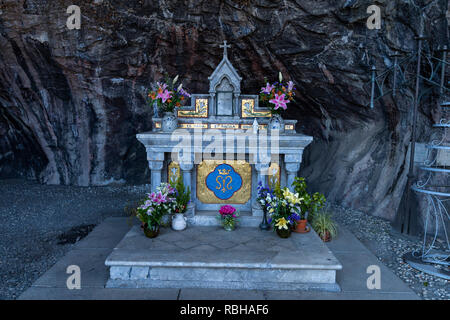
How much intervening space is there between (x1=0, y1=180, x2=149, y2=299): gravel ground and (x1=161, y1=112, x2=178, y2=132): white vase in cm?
358

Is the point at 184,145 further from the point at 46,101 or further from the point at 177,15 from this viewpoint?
the point at 46,101

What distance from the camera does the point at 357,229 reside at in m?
8.86

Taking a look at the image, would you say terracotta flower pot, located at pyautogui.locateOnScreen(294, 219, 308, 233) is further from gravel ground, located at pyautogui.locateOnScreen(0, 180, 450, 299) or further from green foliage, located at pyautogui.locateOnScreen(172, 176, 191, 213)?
green foliage, located at pyautogui.locateOnScreen(172, 176, 191, 213)

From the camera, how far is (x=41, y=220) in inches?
372

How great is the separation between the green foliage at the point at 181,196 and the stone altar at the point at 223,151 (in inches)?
8.7

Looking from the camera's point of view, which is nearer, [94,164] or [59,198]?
[59,198]

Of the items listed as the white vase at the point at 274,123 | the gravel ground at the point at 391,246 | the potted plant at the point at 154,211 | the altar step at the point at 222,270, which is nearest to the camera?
the altar step at the point at 222,270

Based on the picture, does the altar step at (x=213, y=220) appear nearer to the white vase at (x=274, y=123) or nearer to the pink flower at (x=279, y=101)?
the white vase at (x=274, y=123)

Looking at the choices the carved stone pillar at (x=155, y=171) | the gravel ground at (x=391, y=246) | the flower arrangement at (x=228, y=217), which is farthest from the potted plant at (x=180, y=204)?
the gravel ground at (x=391, y=246)

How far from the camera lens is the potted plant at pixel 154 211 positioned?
658 centimetres

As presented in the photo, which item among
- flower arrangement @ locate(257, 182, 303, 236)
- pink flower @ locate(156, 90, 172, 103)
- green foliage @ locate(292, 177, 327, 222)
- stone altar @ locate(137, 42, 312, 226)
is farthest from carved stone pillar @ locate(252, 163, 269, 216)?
pink flower @ locate(156, 90, 172, 103)

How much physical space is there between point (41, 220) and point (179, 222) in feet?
16.4

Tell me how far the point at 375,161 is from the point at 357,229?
9.36ft

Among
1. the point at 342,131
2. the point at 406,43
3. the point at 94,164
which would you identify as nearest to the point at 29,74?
the point at 94,164
